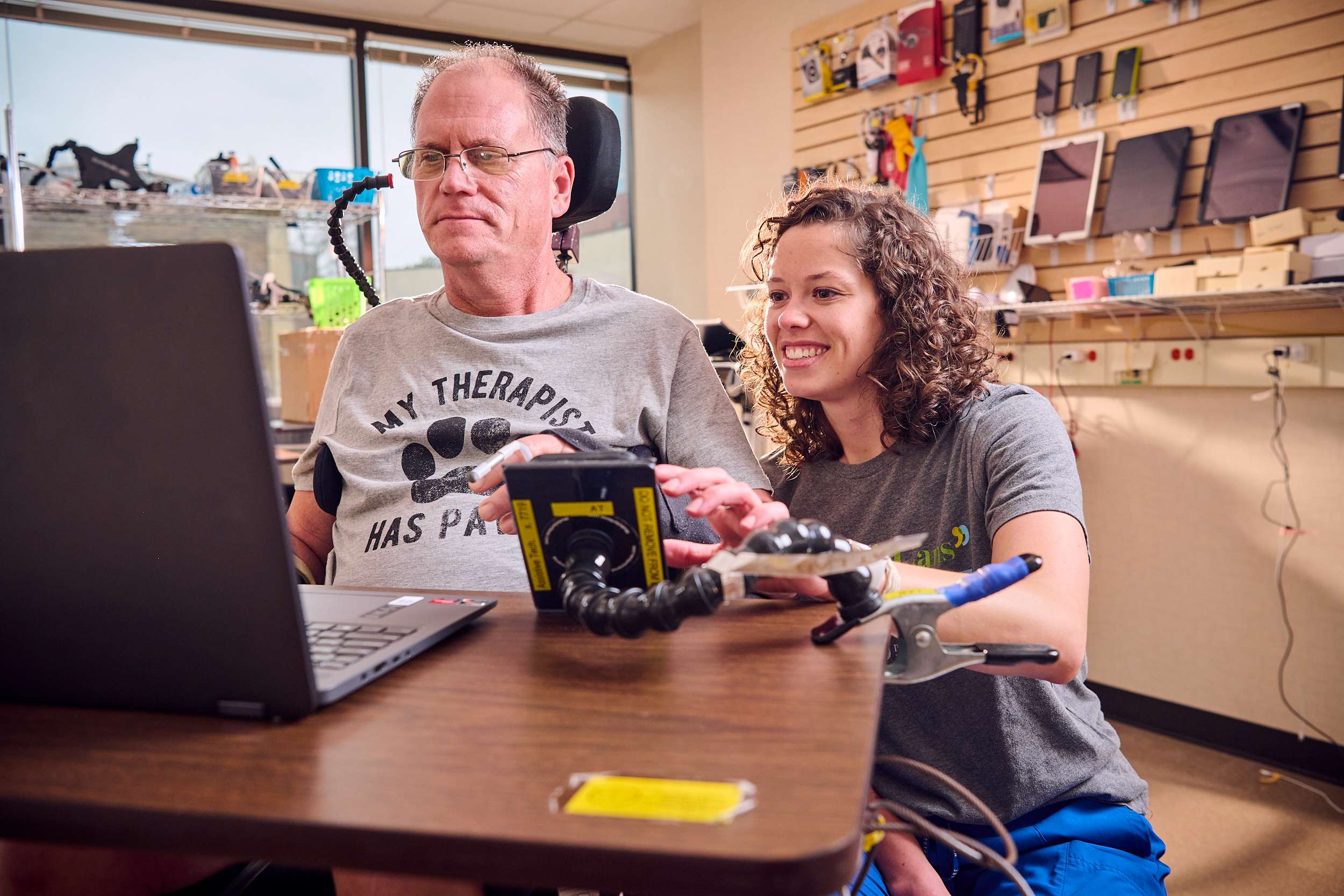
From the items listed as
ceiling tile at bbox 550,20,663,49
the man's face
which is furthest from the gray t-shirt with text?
ceiling tile at bbox 550,20,663,49

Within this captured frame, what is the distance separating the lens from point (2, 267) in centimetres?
56

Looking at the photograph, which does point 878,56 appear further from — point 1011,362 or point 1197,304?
point 1197,304

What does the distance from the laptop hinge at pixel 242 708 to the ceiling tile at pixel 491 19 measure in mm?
5457

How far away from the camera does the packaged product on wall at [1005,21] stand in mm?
3275

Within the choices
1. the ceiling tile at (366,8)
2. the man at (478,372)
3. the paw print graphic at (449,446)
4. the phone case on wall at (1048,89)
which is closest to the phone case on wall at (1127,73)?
the phone case on wall at (1048,89)

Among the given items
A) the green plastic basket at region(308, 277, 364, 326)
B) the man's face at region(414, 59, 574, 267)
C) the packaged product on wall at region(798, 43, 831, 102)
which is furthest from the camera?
the packaged product on wall at region(798, 43, 831, 102)

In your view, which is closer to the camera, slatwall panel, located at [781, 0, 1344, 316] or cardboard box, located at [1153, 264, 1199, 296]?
slatwall panel, located at [781, 0, 1344, 316]

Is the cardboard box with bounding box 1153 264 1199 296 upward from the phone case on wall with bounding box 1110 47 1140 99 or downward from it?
downward

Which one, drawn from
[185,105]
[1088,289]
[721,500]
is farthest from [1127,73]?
[185,105]

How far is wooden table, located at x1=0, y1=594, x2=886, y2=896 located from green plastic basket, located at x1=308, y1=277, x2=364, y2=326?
3.29 meters

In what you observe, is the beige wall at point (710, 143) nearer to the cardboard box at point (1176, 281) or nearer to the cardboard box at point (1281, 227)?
the cardboard box at point (1176, 281)

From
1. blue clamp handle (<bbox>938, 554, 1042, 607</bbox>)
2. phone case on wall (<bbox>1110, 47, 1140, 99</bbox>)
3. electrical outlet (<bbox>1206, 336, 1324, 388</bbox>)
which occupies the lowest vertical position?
blue clamp handle (<bbox>938, 554, 1042, 607</bbox>)

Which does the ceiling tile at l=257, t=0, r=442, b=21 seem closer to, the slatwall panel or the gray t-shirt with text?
the slatwall panel

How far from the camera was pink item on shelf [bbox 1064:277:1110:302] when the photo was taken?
2.96m
